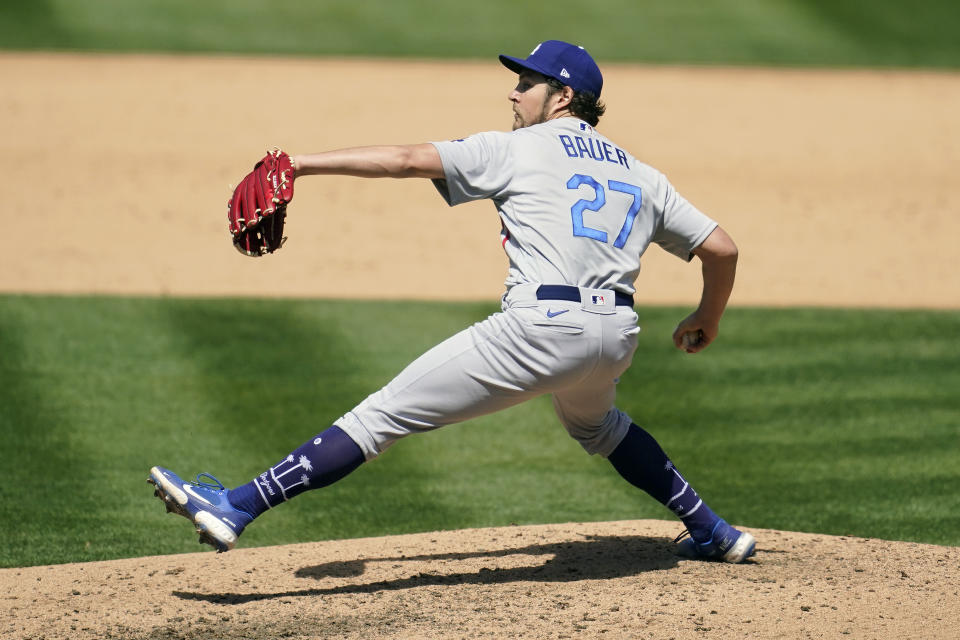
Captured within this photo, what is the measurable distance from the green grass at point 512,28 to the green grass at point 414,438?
7.62 meters

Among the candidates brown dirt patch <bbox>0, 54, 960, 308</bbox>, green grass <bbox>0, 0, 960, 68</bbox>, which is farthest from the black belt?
green grass <bbox>0, 0, 960, 68</bbox>

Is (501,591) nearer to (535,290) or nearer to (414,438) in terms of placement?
(535,290)

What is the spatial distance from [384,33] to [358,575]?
42.0 feet

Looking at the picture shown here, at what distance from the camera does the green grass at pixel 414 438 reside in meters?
5.82

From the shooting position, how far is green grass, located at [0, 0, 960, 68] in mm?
15914

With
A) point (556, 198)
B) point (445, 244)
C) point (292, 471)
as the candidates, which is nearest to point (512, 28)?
point (445, 244)

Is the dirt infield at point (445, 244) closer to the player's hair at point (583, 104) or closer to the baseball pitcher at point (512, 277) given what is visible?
the baseball pitcher at point (512, 277)

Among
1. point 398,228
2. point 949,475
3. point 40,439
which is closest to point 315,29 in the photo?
point 398,228

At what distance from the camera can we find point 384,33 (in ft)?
54.5

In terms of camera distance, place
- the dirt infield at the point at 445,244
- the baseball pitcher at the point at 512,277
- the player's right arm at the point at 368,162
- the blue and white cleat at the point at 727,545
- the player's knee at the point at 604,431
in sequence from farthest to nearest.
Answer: the blue and white cleat at the point at 727,545
the player's knee at the point at 604,431
the dirt infield at the point at 445,244
the baseball pitcher at the point at 512,277
the player's right arm at the point at 368,162

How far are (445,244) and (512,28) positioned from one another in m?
6.77

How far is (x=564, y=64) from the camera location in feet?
14.4

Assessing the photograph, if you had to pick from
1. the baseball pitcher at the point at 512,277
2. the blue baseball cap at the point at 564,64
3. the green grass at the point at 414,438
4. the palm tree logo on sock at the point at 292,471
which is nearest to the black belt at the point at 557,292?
the baseball pitcher at the point at 512,277

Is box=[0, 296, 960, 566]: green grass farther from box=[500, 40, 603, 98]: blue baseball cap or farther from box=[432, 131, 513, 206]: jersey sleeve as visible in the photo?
box=[500, 40, 603, 98]: blue baseball cap
